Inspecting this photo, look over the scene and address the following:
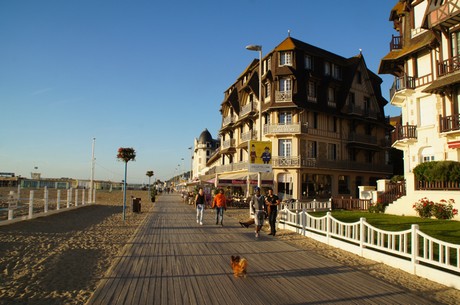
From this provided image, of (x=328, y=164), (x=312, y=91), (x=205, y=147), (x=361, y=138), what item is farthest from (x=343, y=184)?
(x=205, y=147)

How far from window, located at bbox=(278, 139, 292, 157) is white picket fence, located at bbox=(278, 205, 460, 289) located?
1745cm

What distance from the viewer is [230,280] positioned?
20.0ft

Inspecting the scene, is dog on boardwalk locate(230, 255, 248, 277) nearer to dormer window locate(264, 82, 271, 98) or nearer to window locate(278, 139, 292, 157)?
window locate(278, 139, 292, 157)

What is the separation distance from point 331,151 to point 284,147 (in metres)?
5.83

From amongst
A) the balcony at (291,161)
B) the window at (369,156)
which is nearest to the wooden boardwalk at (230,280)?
the balcony at (291,161)

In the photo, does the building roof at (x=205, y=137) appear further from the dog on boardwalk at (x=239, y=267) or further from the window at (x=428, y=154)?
the dog on boardwalk at (x=239, y=267)

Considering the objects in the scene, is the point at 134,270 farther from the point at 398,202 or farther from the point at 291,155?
the point at 291,155

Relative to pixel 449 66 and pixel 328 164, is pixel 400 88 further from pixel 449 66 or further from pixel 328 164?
pixel 328 164

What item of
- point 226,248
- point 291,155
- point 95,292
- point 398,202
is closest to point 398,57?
point 398,202

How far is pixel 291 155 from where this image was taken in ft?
101

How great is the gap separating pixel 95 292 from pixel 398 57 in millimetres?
22380

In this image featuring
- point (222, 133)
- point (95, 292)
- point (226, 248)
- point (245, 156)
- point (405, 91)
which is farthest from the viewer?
point (222, 133)

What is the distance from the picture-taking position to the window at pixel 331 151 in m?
33.3

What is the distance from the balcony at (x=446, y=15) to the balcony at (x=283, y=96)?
13470mm
